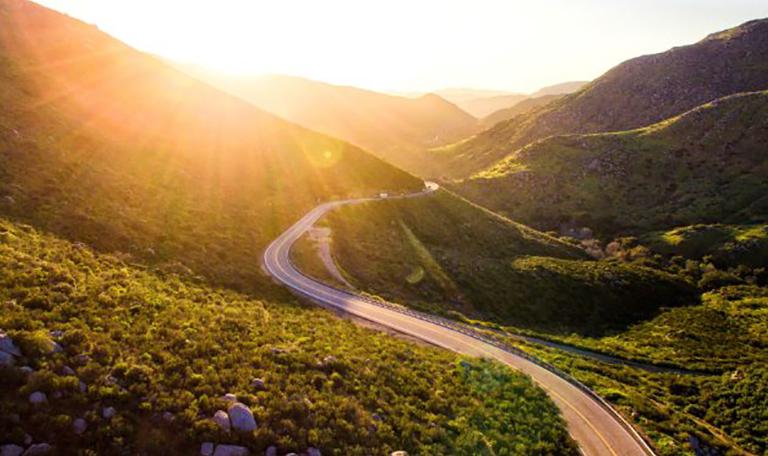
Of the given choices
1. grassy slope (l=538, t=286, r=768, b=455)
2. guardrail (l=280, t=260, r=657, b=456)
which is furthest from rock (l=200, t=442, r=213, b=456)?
grassy slope (l=538, t=286, r=768, b=455)

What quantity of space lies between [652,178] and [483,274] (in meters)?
98.9

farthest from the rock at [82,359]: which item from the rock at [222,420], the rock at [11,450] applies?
the rock at [222,420]

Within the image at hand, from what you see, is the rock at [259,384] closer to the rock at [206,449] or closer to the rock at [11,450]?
the rock at [206,449]

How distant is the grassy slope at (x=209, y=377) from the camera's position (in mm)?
14109

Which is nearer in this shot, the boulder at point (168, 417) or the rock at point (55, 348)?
the boulder at point (168, 417)

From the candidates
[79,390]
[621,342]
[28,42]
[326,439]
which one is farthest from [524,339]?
[28,42]

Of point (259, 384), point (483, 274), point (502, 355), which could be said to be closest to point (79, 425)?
point (259, 384)

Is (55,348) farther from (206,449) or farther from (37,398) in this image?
(206,449)

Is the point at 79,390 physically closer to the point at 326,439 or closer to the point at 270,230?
the point at 326,439

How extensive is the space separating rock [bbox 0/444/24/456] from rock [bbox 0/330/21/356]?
424 centimetres

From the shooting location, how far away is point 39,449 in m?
11.9

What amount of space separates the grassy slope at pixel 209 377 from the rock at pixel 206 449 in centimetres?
36

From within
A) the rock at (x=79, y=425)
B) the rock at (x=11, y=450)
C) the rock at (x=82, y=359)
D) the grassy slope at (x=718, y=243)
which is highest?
the grassy slope at (x=718, y=243)

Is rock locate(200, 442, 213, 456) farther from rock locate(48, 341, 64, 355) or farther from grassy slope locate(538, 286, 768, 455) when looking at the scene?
grassy slope locate(538, 286, 768, 455)
